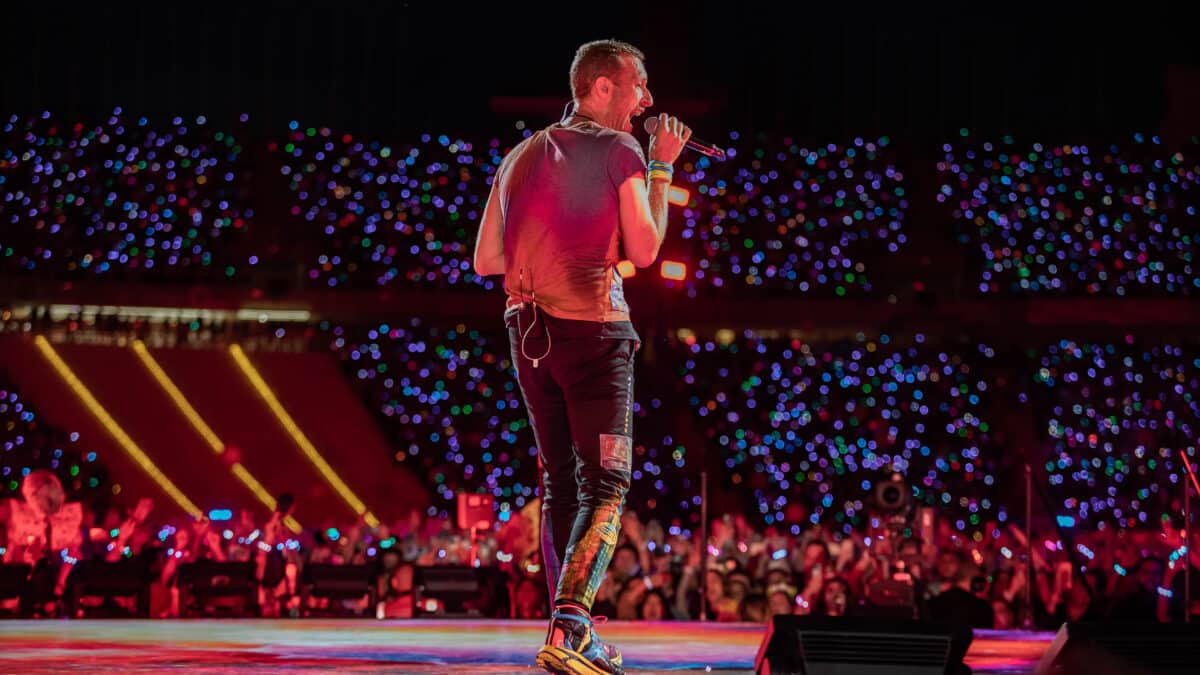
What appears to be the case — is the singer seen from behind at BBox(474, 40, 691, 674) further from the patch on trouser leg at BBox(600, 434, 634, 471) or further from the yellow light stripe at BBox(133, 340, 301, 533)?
the yellow light stripe at BBox(133, 340, 301, 533)

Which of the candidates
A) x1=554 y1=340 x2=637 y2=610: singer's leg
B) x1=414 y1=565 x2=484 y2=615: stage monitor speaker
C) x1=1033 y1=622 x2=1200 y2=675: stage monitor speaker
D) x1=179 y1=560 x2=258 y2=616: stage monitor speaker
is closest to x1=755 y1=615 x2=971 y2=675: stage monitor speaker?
x1=1033 y1=622 x2=1200 y2=675: stage monitor speaker

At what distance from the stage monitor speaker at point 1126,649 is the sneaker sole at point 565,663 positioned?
34.7 inches

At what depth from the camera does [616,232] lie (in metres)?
3.43

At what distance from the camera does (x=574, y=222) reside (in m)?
3.40

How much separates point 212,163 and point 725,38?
628 cm

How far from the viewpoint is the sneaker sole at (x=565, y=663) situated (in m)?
3.16

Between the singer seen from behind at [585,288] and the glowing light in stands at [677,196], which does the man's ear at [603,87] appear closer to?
the singer seen from behind at [585,288]

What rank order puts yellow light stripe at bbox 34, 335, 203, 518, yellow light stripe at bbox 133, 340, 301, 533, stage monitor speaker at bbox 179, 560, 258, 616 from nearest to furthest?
stage monitor speaker at bbox 179, 560, 258, 616
yellow light stripe at bbox 34, 335, 203, 518
yellow light stripe at bbox 133, 340, 301, 533

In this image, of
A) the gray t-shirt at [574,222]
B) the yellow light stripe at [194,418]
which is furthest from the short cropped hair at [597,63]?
the yellow light stripe at [194,418]

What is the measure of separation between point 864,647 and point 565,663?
0.59 m

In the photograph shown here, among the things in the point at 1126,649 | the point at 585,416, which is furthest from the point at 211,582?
the point at 1126,649

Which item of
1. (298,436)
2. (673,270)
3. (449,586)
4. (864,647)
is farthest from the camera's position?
(298,436)

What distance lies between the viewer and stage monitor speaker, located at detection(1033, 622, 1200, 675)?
108 inches

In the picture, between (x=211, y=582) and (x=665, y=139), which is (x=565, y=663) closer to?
(x=665, y=139)
